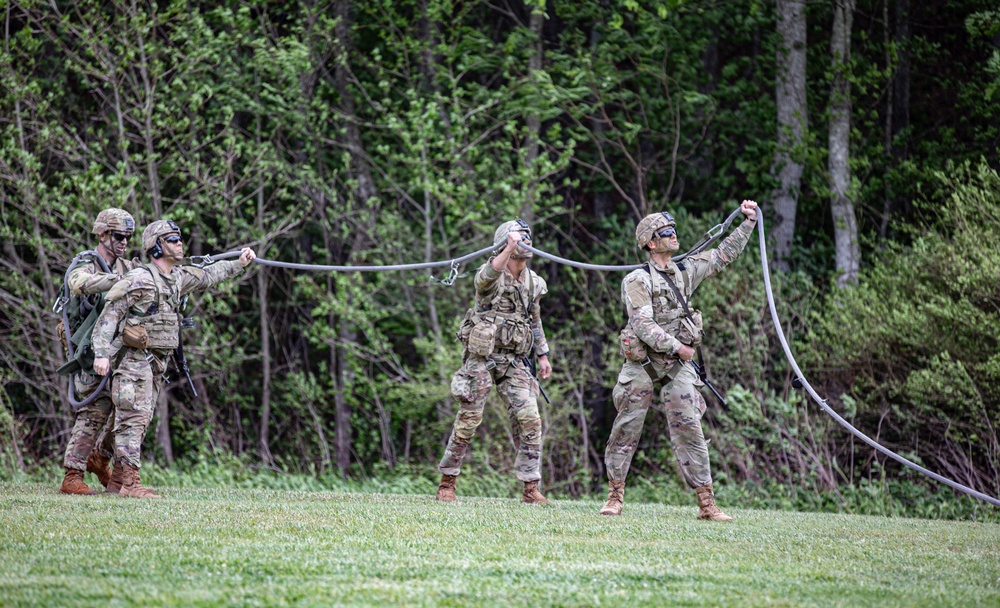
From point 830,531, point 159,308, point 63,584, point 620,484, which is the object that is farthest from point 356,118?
point 63,584

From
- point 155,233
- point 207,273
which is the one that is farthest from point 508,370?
point 155,233

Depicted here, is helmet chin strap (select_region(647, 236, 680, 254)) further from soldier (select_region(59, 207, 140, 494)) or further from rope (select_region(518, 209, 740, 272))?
soldier (select_region(59, 207, 140, 494))

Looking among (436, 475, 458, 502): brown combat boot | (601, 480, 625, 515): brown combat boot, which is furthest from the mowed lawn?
(436, 475, 458, 502): brown combat boot

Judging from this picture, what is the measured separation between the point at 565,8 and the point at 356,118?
3.86m

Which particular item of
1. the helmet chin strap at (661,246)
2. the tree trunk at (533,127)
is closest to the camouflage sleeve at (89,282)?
the helmet chin strap at (661,246)

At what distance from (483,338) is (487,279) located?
1.76ft

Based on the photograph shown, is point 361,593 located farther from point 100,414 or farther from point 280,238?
point 280,238

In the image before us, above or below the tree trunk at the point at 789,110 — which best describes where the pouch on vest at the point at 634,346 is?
below

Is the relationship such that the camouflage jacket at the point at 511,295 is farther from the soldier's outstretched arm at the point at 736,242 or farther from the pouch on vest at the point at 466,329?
the soldier's outstretched arm at the point at 736,242

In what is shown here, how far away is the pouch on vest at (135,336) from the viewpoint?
912 cm

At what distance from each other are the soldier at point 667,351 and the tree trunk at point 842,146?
7701 millimetres

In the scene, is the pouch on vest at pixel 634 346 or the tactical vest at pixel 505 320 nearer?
the pouch on vest at pixel 634 346

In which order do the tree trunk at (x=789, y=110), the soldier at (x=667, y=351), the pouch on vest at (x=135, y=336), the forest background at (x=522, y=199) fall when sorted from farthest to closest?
the tree trunk at (x=789, y=110), the forest background at (x=522, y=199), the pouch on vest at (x=135, y=336), the soldier at (x=667, y=351)

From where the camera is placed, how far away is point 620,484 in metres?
8.89
